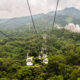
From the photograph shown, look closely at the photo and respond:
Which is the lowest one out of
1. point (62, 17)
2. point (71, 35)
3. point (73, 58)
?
point (73, 58)

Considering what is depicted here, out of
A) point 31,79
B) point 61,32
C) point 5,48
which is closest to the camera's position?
point 31,79

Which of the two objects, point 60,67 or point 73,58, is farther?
point 73,58

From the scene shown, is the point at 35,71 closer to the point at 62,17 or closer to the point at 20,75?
the point at 20,75

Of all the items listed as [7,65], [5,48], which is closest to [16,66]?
[7,65]

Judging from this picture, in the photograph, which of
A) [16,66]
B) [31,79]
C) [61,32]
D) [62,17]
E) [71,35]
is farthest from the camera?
[62,17]

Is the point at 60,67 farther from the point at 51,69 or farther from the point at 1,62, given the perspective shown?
the point at 1,62

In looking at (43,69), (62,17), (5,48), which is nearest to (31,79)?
(43,69)

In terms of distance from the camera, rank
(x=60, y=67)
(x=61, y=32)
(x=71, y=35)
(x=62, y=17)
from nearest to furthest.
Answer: (x=60, y=67) → (x=71, y=35) → (x=61, y=32) → (x=62, y=17)

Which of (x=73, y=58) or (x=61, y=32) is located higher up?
(x=61, y=32)

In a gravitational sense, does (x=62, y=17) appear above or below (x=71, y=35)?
above
